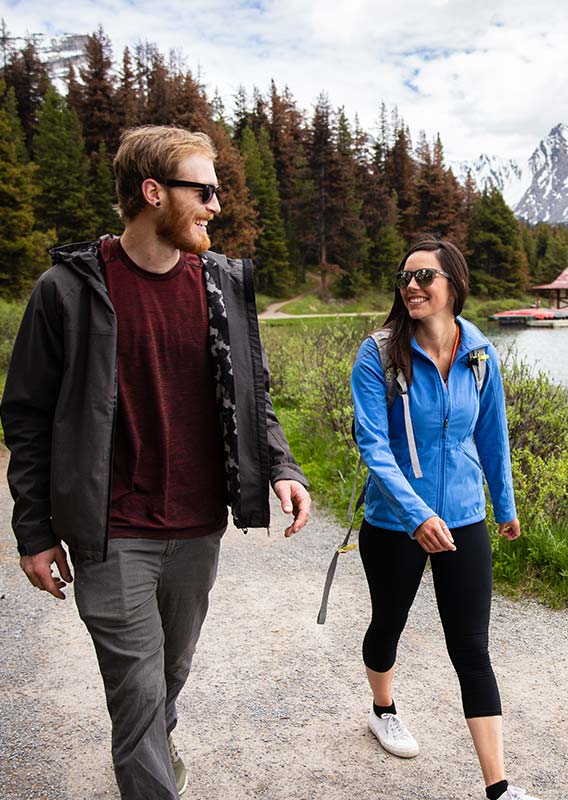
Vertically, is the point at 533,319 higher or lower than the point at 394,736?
lower

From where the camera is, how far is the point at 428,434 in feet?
8.45

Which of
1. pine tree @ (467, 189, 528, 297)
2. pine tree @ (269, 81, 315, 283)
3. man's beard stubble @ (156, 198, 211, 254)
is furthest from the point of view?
pine tree @ (467, 189, 528, 297)

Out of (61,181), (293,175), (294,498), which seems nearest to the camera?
(294,498)

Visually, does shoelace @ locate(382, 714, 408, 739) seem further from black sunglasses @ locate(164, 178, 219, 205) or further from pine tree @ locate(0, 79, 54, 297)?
pine tree @ locate(0, 79, 54, 297)

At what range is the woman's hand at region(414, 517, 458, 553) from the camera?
236cm

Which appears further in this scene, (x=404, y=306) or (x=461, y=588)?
(x=404, y=306)

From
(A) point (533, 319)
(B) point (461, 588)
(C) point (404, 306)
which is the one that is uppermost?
(C) point (404, 306)

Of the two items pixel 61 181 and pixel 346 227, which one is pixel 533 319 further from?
pixel 61 181

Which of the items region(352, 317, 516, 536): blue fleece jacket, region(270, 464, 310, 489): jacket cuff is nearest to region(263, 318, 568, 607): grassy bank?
region(352, 317, 516, 536): blue fleece jacket

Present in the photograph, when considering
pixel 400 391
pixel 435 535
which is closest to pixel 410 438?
pixel 400 391

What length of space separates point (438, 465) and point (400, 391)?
29 cm

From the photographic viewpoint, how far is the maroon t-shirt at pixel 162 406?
2.13 metres

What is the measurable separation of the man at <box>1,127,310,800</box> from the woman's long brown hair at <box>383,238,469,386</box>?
0.55 m

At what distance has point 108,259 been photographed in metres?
2.17
